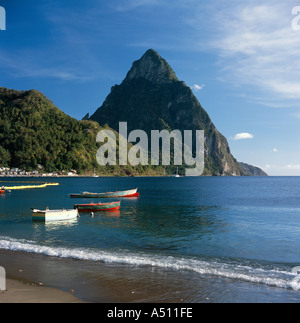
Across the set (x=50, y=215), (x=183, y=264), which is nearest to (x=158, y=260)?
(x=183, y=264)

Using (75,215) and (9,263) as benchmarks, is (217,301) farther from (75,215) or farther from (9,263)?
(75,215)

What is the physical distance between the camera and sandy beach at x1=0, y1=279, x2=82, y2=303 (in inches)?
460

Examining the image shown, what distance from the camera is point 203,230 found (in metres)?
32.8

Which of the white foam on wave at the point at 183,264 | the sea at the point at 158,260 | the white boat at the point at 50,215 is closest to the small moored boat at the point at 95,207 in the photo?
the white boat at the point at 50,215

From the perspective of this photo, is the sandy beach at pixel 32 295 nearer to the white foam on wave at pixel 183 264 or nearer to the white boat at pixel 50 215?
the white foam on wave at pixel 183 264

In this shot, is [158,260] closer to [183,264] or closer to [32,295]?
[183,264]

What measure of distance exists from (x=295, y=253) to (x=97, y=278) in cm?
1650

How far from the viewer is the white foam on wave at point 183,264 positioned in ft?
52.7

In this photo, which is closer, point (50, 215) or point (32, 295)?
point (32, 295)

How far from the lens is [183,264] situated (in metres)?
18.6

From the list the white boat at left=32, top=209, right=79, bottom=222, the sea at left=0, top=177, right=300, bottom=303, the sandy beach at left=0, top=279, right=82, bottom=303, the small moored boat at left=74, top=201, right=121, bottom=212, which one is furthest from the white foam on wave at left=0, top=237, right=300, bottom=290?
the small moored boat at left=74, top=201, right=121, bottom=212

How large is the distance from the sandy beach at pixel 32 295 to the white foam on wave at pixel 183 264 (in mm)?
6136

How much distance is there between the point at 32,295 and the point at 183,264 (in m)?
9.59
